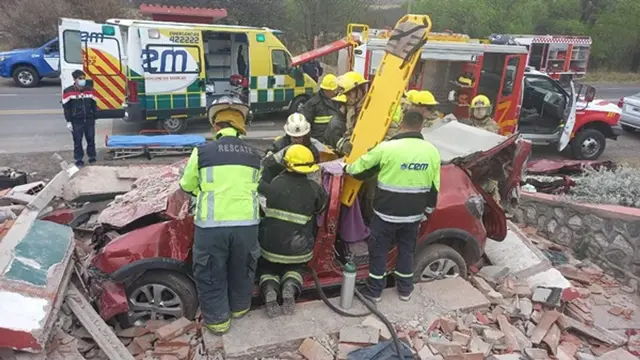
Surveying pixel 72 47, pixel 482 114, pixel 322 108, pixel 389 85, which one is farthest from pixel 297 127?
pixel 72 47

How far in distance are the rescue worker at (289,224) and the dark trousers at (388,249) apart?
1.73ft

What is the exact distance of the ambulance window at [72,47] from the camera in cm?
1060

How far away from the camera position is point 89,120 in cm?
868

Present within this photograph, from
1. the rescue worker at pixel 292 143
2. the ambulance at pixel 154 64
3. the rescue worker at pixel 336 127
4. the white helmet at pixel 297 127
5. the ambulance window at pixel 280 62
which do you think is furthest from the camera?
the ambulance window at pixel 280 62

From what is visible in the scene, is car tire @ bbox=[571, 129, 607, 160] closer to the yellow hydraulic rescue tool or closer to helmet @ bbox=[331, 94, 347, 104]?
helmet @ bbox=[331, 94, 347, 104]

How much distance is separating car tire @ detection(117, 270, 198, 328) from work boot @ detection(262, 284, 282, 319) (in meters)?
0.58

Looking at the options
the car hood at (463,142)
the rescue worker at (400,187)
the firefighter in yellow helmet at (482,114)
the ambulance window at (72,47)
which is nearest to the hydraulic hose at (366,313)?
the rescue worker at (400,187)

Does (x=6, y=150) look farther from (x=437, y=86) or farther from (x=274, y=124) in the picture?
(x=437, y=86)

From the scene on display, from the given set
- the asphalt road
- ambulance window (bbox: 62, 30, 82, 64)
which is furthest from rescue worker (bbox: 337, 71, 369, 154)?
ambulance window (bbox: 62, 30, 82, 64)

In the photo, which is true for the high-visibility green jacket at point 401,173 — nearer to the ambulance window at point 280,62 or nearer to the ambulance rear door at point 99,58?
the ambulance rear door at point 99,58

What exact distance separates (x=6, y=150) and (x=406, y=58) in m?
8.26

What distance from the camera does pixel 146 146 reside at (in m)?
9.23

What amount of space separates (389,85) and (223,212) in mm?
1874

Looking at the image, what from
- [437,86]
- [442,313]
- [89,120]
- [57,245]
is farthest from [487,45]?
[57,245]
